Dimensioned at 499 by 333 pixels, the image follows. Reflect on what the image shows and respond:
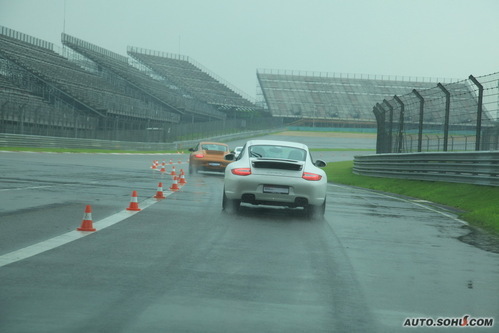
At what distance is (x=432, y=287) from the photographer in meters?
6.95

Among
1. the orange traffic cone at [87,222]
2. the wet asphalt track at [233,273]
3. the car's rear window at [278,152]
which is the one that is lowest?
the wet asphalt track at [233,273]

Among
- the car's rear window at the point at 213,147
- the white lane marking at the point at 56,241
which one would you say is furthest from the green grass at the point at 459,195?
the white lane marking at the point at 56,241

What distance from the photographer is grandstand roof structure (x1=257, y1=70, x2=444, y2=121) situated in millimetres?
115438

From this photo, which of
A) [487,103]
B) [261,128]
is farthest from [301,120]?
[487,103]

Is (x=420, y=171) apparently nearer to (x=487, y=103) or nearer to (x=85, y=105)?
(x=487, y=103)

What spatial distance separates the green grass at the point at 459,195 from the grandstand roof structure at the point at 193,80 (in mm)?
74821

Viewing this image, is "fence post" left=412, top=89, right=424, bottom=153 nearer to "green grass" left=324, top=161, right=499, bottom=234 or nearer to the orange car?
"green grass" left=324, top=161, right=499, bottom=234

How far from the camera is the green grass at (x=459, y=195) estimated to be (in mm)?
14234

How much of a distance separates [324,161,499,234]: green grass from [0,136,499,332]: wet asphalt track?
0.97 metres

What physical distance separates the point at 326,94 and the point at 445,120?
99.7 metres

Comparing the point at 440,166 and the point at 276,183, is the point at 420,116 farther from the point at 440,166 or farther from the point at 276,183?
the point at 276,183

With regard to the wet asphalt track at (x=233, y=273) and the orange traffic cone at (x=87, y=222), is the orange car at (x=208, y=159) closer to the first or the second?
the wet asphalt track at (x=233, y=273)

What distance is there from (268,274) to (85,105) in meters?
57.6

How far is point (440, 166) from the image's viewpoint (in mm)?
22172
